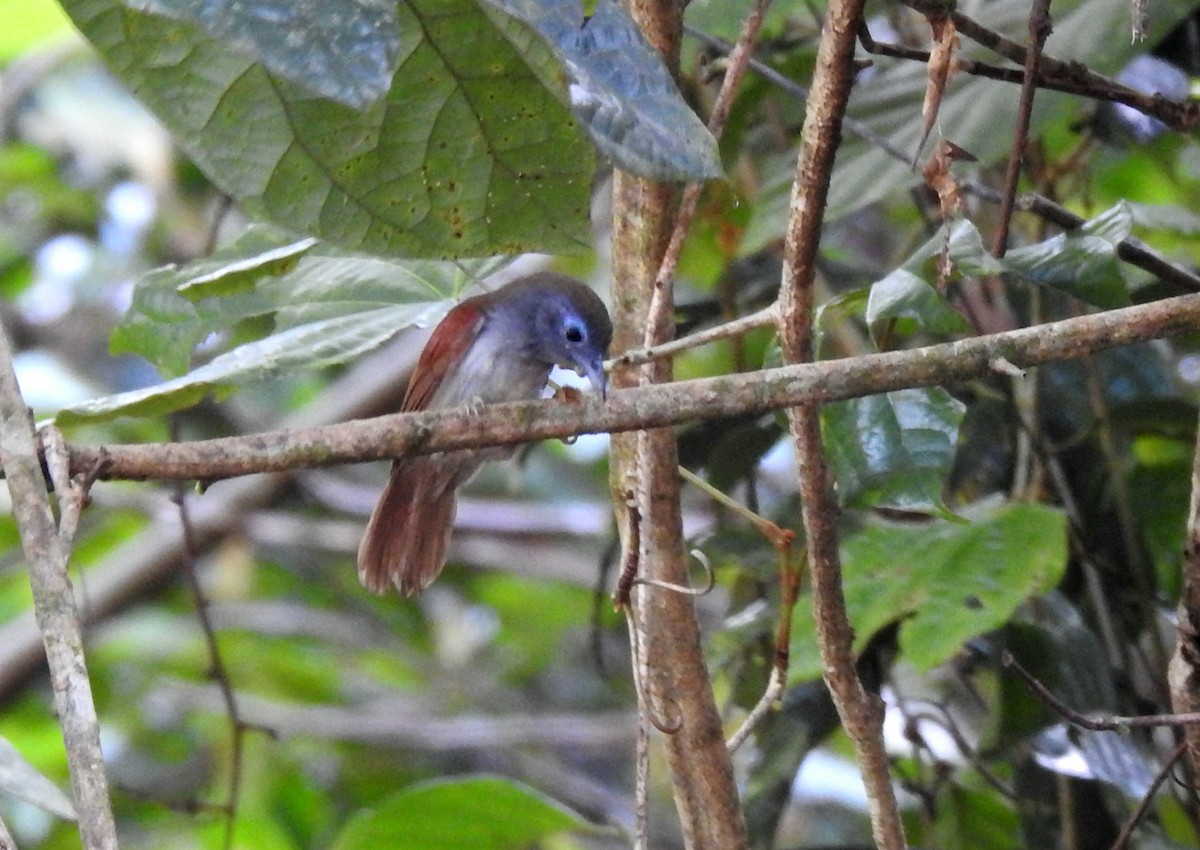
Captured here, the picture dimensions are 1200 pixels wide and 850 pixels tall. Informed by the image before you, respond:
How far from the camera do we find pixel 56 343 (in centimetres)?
581

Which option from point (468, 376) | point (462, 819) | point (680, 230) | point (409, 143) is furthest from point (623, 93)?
point (468, 376)

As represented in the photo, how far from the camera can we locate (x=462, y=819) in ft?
8.46

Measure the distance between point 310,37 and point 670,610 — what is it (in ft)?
3.04

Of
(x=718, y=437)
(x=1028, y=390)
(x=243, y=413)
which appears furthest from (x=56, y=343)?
(x=1028, y=390)

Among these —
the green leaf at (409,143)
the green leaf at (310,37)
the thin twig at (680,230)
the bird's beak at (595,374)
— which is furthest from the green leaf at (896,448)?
the bird's beak at (595,374)

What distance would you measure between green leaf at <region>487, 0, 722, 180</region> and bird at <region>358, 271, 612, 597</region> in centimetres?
133

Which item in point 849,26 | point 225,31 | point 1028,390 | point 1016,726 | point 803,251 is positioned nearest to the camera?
point 225,31

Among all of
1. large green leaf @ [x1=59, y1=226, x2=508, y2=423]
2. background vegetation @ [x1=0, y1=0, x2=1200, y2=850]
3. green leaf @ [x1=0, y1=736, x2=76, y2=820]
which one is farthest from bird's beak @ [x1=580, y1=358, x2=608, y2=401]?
green leaf @ [x1=0, y1=736, x2=76, y2=820]

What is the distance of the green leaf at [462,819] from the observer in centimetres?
250

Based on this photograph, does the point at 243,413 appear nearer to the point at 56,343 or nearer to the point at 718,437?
the point at 56,343

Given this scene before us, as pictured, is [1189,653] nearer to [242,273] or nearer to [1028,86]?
[1028,86]

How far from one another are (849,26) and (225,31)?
0.58 m

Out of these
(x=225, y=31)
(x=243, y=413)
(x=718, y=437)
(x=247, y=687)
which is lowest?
(x=247, y=687)

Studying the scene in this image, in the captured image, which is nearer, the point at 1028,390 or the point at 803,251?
the point at 803,251
